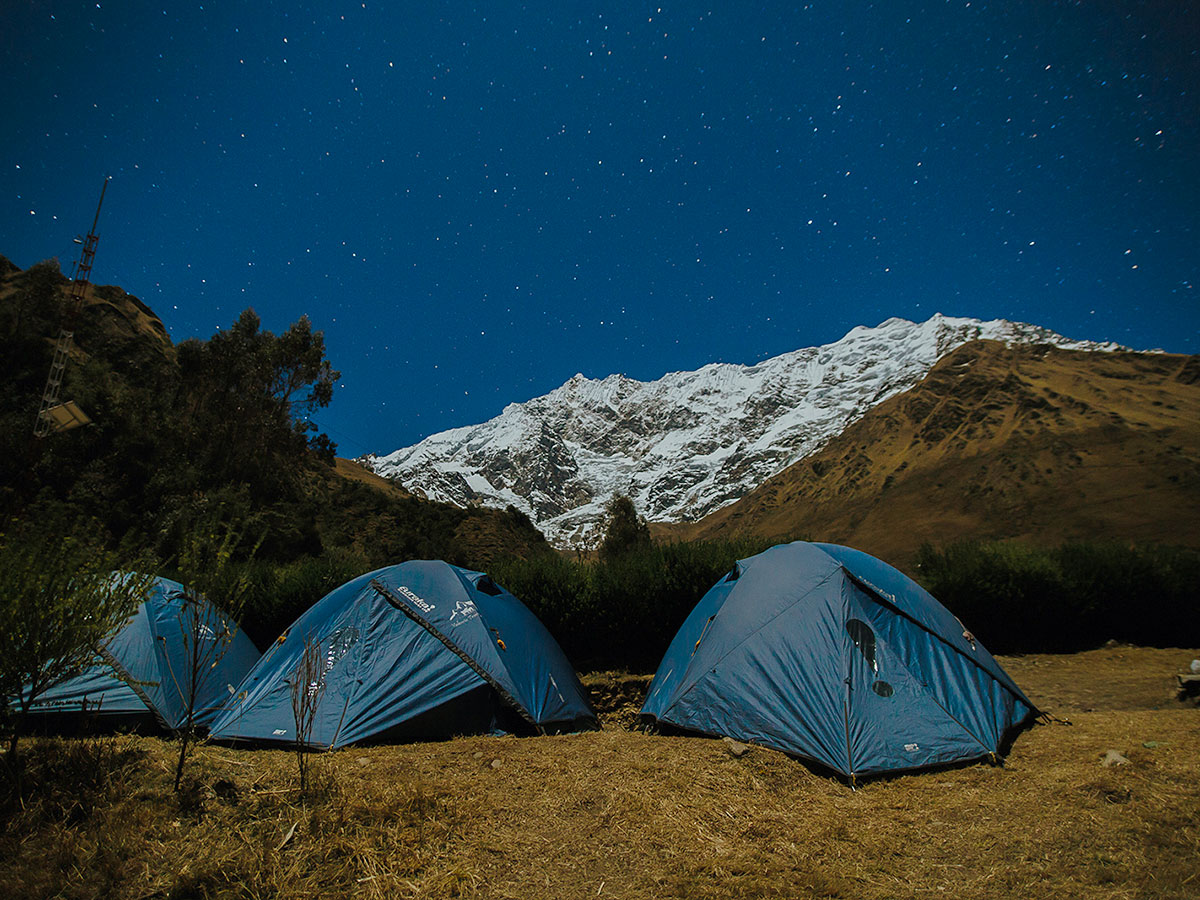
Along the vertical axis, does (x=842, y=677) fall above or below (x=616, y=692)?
above

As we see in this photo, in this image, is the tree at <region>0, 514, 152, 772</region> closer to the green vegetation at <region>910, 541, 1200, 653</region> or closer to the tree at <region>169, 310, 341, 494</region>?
the green vegetation at <region>910, 541, 1200, 653</region>

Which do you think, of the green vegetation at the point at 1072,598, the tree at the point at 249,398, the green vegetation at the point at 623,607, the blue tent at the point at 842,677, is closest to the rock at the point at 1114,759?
the blue tent at the point at 842,677

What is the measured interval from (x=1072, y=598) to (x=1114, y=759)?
32.7ft

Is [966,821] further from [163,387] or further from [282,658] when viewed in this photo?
[163,387]

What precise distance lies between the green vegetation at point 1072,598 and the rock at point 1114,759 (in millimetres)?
8591

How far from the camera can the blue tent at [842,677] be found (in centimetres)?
500

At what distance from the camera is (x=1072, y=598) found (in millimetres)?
12078

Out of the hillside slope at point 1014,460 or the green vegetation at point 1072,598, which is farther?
the hillside slope at point 1014,460

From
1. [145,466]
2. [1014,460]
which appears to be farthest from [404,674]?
[1014,460]

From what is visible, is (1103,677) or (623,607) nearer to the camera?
(1103,677)

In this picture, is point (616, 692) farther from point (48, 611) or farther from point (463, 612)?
point (48, 611)

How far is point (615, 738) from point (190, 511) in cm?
2333

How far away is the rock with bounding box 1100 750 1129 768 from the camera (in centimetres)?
439

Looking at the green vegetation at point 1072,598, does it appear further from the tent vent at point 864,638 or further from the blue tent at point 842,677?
the tent vent at point 864,638
